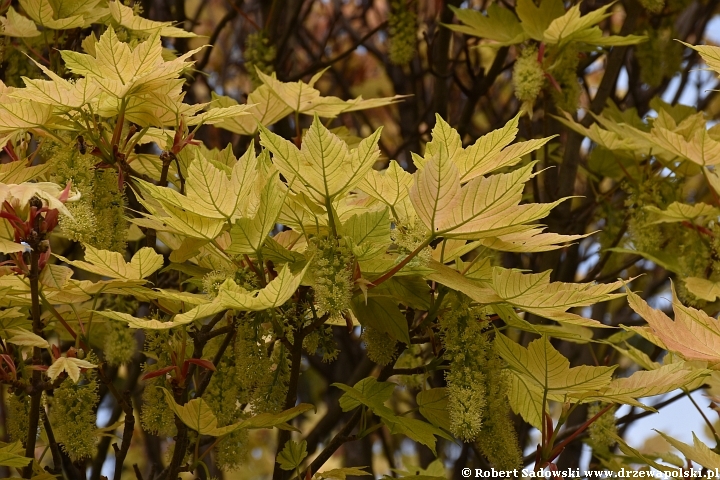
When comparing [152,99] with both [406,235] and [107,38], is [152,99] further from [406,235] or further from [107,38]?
[406,235]

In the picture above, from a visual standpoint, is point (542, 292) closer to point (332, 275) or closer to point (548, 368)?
point (548, 368)

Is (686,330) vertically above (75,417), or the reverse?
(686,330)

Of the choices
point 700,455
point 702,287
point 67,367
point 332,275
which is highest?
point 332,275

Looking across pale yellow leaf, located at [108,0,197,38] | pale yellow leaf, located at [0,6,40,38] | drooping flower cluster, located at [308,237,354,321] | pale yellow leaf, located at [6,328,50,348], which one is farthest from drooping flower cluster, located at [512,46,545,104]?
pale yellow leaf, located at [6,328,50,348]

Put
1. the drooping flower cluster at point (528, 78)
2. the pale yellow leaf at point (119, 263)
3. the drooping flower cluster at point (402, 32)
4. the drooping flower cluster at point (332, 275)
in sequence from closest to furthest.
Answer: the drooping flower cluster at point (332, 275)
the pale yellow leaf at point (119, 263)
the drooping flower cluster at point (528, 78)
the drooping flower cluster at point (402, 32)

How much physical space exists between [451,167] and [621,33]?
1227mm

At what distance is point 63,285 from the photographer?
1.06m

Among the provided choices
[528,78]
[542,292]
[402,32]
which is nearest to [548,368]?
[542,292]

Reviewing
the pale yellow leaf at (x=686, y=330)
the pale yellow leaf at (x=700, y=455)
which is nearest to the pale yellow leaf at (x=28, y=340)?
the pale yellow leaf at (x=686, y=330)

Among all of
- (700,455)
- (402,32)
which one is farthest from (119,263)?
(402,32)

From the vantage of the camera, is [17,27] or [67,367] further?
[17,27]

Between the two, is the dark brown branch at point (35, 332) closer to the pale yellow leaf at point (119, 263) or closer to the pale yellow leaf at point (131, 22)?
the pale yellow leaf at point (119, 263)

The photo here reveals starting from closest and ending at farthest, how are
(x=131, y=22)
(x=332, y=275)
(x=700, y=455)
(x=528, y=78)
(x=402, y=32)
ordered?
1. (x=332, y=275)
2. (x=700, y=455)
3. (x=131, y=22)
4. (x=528, y=78)
5. (x=402, y=32)

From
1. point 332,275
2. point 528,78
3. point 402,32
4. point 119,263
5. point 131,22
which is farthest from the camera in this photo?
point 402,32
